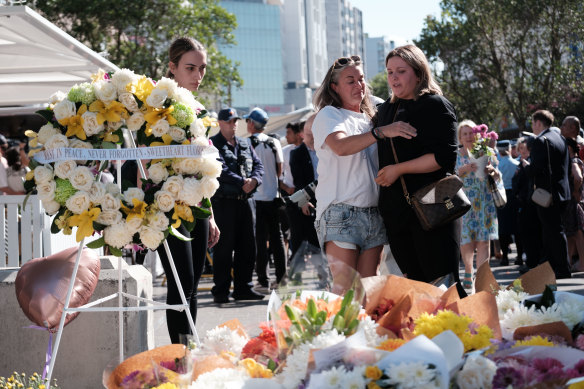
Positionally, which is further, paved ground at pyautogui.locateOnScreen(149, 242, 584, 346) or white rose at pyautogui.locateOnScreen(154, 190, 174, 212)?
paved ground at pyautogui.locateOnScreen(149, 242, 584, 346)

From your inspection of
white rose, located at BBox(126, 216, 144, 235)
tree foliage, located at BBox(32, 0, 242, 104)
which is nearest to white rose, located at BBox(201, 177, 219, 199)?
white rose, located at BBox(126, 216, 144, 235)

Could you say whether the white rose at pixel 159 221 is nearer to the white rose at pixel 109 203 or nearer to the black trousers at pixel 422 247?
the white rose at pixel 109 203

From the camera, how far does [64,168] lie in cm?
377

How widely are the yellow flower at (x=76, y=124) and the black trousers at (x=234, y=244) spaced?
208 inches

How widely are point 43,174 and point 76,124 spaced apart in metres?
0.28

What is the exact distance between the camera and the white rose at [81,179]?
375 centimetres

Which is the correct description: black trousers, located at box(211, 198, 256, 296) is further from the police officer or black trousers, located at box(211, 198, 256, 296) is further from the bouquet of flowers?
the bouquet of flowers

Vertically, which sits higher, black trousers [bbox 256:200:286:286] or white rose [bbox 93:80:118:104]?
white rose [bbox 93:80:118:104]

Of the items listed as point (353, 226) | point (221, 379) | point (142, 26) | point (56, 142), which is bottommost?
point (221, 379)

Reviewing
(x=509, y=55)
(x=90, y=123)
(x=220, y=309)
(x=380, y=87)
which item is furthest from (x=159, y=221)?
(x=380, y=87)

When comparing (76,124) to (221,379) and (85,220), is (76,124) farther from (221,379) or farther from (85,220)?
(221,379)

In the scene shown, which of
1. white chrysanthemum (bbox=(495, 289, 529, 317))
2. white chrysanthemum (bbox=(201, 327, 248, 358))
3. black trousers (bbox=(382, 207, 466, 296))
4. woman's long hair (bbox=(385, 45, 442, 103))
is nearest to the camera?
white chrysanthemum (bbox=(201, 327, 248, 358))

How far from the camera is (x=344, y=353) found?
1799mm

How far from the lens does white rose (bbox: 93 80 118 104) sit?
3828 millimetres
